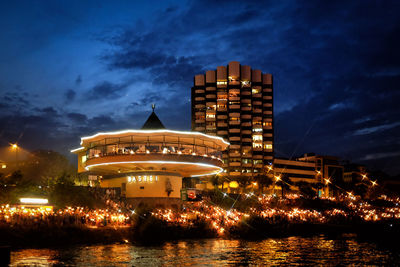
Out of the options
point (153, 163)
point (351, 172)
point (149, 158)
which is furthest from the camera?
point (351, 172)

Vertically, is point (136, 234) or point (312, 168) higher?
point (312, 168)

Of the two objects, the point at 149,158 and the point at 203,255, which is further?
the point at 149,158

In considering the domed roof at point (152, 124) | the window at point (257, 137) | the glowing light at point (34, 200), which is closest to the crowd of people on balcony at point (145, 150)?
the domed roof at point (152, 124)

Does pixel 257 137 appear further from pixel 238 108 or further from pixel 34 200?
A: pixel 34 200

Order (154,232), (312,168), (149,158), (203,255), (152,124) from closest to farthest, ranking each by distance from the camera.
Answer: (203,255)
(154,232)
(149,158)
(152,124)
(312,168)

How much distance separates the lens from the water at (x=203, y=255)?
72.9 ft

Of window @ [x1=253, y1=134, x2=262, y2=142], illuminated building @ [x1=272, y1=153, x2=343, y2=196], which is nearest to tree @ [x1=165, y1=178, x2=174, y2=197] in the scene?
illuminated building @ [x1=272, y1=153, x2=343, y2=196]

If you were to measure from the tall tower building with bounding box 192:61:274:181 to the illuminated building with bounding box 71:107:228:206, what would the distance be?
92.8 metres

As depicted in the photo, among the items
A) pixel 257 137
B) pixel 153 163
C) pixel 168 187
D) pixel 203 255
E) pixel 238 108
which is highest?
pixel 238 108

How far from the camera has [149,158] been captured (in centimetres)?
4466

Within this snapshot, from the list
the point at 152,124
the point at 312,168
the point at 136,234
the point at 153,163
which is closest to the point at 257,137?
the point at 312,168

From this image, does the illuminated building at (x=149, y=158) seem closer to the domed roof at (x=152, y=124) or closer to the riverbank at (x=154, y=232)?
the domed roof at (x=152, y=124)

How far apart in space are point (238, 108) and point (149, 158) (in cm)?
10312

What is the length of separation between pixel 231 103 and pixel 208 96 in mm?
8336
